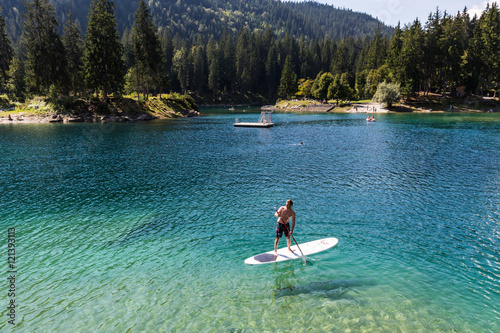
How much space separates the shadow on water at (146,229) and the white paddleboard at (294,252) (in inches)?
280

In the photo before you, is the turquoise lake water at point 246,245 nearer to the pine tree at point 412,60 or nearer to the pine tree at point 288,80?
the pine tree at point 412,60

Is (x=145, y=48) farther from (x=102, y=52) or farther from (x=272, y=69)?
(x=272, y=69)

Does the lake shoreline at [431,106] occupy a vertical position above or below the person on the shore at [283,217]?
above

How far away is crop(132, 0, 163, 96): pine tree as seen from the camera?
10112 centimetres

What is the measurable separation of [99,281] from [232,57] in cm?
19384

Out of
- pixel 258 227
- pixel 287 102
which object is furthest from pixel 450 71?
pixel 258 227

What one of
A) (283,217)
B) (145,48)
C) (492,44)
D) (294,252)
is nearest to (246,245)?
(294,252)

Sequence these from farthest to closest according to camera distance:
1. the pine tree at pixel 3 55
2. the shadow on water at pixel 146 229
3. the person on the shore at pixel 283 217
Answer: the pine tree at pixel 3 55 → the shadow on water at pixel 146 229 → the person on the shore at pixel 283 217

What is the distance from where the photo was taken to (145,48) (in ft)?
336

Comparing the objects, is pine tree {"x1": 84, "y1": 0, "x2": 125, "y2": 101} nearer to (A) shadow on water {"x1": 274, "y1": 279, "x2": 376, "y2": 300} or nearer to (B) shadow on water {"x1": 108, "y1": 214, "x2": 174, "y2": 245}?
(B) shadow on water {"x1": 108, "y1": 214, "x2": 174, "y2": 245}

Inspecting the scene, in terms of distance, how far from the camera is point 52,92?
84.7 meters

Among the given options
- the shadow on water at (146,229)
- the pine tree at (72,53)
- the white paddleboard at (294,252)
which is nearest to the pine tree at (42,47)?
the pine tree at (72,53)

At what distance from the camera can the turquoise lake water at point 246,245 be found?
12.7 meters

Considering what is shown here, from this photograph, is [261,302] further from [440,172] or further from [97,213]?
[440,172]
